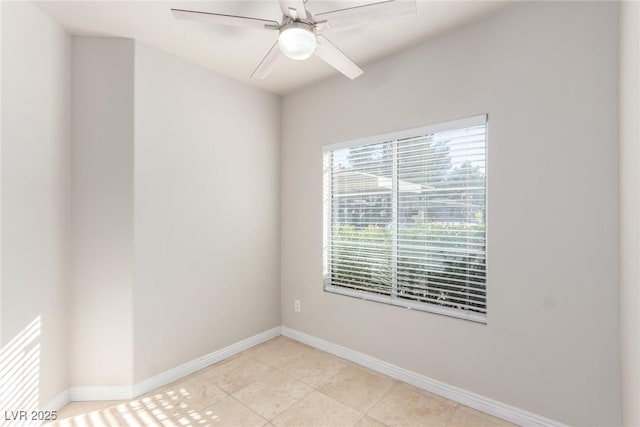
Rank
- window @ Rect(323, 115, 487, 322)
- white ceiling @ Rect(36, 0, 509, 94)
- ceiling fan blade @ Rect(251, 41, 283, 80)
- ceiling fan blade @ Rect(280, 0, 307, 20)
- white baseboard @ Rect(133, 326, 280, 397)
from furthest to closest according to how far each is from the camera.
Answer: white baseboard @ Rect(133, 326, 280, 397)
window @ Rect(323, 115, 487, 322)
white ceiling @ Rect(36, 0, 509, 94)
ceiling fan blade @ Rect(251, 41, 283, 80)
ceiling fan blade @ Rect(280, 0, 307, 20)

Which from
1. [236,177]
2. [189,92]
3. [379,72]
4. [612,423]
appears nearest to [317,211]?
[236,177]

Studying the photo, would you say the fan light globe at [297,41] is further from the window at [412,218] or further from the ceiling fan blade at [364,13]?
the window at [412,218]

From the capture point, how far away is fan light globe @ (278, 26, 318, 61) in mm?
1507

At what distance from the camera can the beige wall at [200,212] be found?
7.76 feet

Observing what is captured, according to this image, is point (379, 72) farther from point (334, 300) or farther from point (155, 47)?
point (334, 300)

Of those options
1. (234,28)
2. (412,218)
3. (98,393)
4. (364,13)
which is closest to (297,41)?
(364,13)

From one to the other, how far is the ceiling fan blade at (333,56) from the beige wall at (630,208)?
1.27 m

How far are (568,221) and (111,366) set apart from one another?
327 centimetres

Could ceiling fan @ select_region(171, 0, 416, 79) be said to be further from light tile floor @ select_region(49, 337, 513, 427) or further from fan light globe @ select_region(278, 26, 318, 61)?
light tile floor @ select_region(49, 337, 513, 427)

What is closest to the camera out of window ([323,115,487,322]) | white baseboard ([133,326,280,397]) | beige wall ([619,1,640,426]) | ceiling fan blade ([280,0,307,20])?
beige wall ([619,1,640,426])

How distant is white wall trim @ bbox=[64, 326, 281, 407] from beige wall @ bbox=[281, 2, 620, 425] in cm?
154

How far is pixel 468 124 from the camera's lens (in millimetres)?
2152

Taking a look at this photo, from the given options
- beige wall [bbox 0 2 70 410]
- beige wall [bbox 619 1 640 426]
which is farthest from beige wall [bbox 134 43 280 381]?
beige wall [bbox 619 1 640 426]

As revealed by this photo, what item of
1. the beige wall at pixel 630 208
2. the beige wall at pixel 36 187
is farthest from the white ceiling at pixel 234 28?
the beige wall at pixel 630 208
